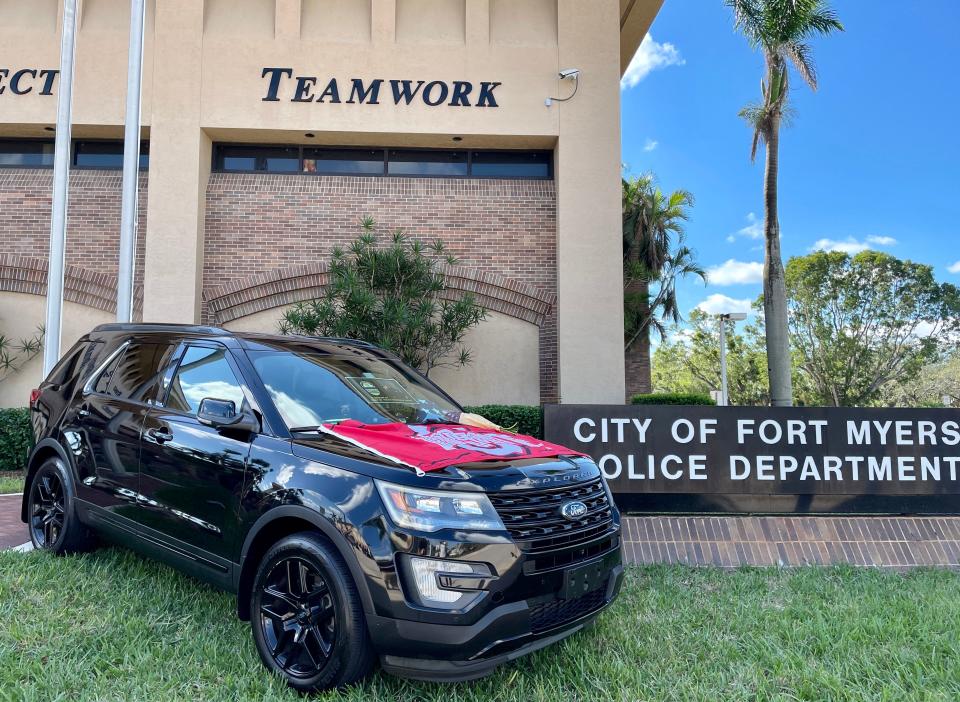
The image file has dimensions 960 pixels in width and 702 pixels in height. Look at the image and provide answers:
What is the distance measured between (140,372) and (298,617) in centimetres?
217

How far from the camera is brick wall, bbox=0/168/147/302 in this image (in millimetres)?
12281

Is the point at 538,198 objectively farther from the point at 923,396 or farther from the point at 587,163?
the point at 923,396

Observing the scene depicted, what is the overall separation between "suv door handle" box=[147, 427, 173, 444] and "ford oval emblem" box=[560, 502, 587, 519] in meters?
2.24

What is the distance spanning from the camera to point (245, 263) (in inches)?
487

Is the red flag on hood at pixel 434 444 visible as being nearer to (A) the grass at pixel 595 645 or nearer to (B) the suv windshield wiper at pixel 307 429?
(B) the suv windshield wiper at pixel 307 429

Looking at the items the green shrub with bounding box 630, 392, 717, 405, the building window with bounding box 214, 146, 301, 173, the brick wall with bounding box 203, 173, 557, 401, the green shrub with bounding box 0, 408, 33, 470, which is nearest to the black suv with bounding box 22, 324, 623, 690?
the green shrub with bounding box 0, 408, 33, 470

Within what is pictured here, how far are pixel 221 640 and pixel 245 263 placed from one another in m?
10.0

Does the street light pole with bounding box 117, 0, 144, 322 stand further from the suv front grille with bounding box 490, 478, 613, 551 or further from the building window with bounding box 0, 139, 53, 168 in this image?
the suv front grille with bounding box 490, 478, 613, 551

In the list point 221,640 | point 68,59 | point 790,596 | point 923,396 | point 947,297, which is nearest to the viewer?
point 221,640

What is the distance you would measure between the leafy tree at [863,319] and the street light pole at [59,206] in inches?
1069

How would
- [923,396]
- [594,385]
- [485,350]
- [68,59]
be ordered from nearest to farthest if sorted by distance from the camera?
[68,59]
[594,385]
[485,350]
[923,396]

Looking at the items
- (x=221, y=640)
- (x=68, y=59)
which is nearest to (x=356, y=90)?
(x=68, y=59)

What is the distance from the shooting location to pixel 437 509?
2754 millimetres

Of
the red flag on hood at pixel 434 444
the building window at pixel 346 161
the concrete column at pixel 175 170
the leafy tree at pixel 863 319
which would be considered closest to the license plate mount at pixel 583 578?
the red flag on hood at pixel 434 444
